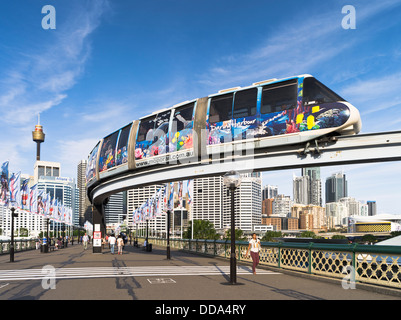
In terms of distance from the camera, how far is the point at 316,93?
18.1 m

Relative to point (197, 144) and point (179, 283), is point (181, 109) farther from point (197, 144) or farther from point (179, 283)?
point (179, 283)

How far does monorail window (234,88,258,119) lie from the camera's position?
20.1m

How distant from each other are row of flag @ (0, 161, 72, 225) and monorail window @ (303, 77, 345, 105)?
26.0m

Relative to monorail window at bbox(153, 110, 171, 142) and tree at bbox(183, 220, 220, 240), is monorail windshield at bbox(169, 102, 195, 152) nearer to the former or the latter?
monorail window at bbox(153, 110, 171, 142)

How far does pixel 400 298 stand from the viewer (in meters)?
11.4

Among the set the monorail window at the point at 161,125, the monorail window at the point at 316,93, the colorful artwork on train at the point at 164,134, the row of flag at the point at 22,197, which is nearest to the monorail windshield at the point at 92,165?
the row of flag at the point at 22,197

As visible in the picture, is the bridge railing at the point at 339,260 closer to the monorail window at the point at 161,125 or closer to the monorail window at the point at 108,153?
the monorail window at the point at 161,125

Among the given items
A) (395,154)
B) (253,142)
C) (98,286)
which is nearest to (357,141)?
(395,154)

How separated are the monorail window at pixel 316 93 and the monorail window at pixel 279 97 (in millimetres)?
515

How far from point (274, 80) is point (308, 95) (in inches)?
91.8

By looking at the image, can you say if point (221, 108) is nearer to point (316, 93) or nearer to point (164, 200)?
point (316, 93)

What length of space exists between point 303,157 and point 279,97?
2995mm

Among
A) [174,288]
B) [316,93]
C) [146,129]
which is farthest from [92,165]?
[174,288]

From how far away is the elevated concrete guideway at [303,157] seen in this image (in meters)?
17.3
